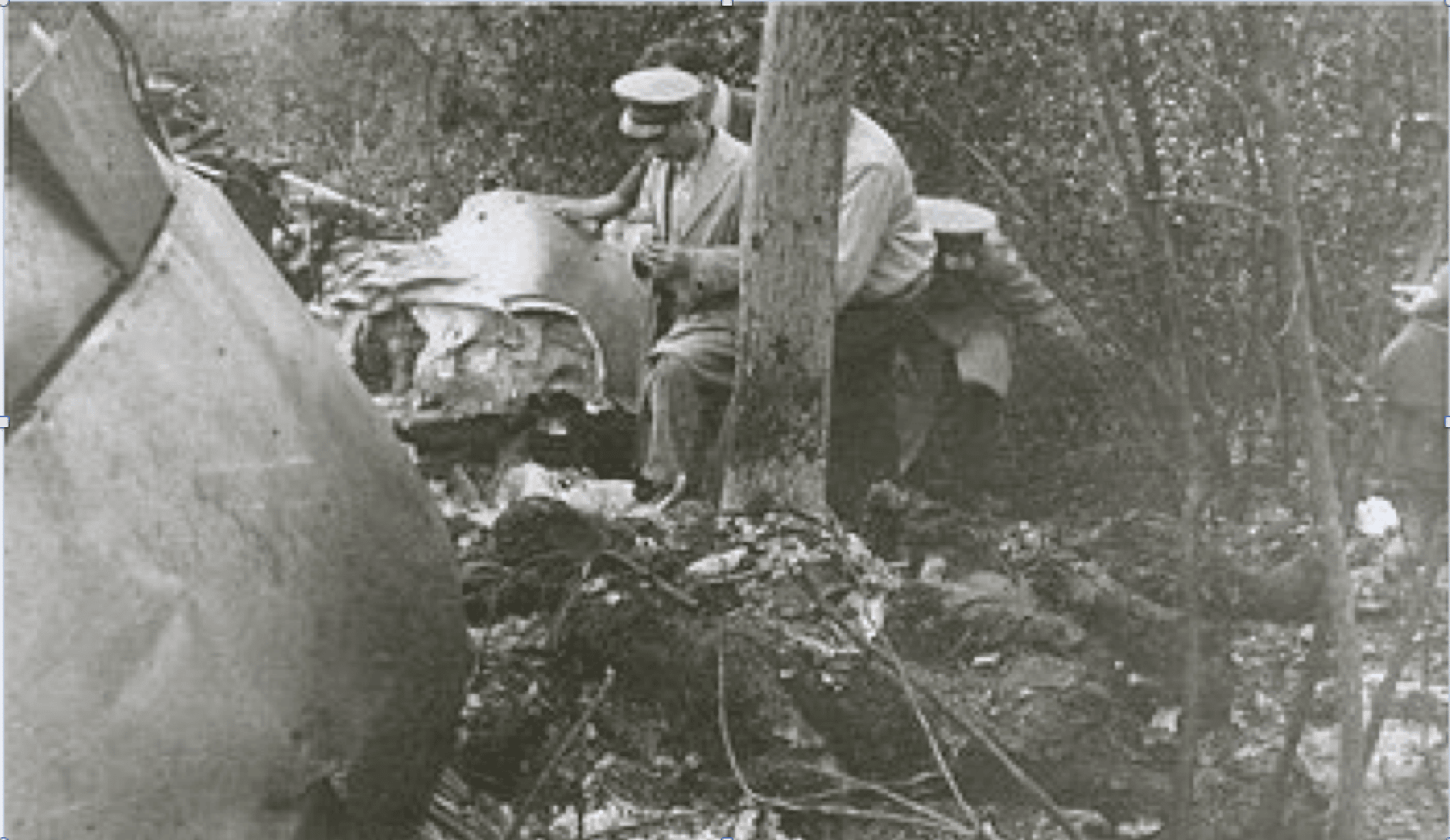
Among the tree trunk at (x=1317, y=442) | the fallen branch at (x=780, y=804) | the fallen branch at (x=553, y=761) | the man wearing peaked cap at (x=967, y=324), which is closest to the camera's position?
the tree trunk at (x=1317, y=442)

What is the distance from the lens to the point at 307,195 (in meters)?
7.21

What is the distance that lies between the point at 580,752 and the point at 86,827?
4.64 feet

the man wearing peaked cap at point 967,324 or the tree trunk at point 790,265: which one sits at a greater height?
the tree trunk at point 790,265

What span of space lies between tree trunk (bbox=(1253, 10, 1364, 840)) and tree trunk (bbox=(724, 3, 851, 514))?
173 cm

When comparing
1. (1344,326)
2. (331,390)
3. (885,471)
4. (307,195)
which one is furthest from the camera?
(307,195)

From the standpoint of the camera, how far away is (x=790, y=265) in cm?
482

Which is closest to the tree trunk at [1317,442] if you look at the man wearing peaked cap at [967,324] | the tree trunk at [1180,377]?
the tree trunk at [1180,377]

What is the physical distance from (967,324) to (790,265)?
176cm

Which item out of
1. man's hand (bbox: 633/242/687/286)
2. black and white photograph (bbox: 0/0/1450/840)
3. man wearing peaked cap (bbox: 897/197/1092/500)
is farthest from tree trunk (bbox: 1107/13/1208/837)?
man wearing peaked cap (bbox: 897/197/1092/500)

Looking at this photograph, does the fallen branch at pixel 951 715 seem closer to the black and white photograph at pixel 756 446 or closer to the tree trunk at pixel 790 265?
the black and white photograph at pixel 756 446

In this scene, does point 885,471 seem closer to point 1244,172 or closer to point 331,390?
point 1244,172

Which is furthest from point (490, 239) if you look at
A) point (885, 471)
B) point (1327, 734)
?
point (1327, 734)

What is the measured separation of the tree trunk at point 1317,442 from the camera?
2854mm

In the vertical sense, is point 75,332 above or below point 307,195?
above
